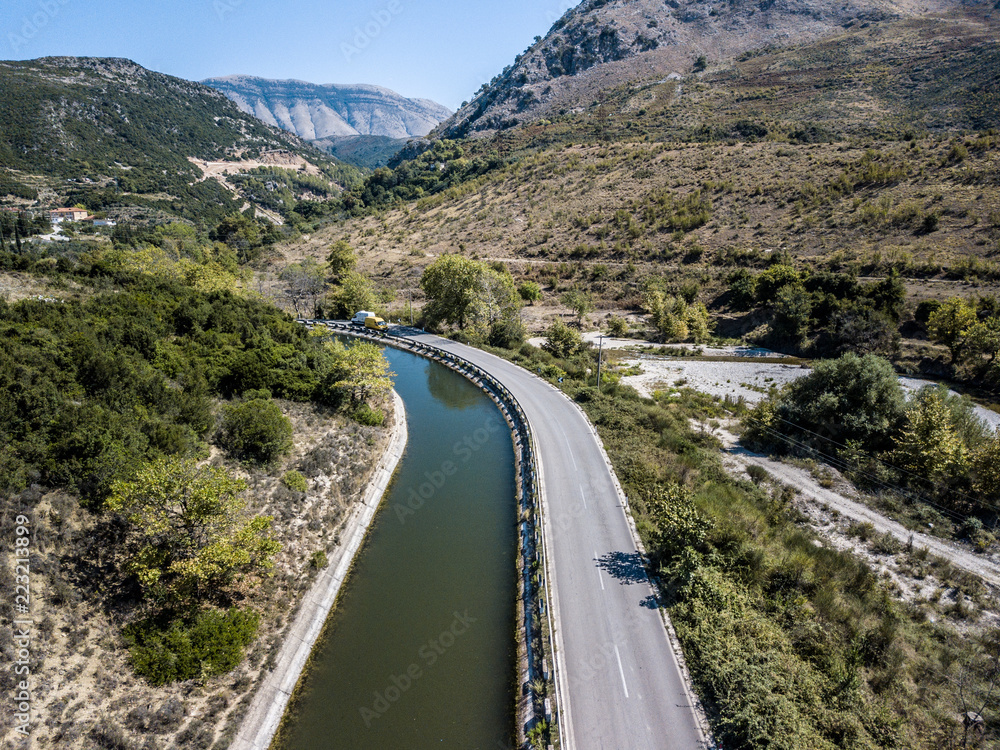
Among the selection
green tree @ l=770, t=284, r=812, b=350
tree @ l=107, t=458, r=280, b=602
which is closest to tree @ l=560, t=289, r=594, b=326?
green tree @ l=770, t=284, r=812, b=350

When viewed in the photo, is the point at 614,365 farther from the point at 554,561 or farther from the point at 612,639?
the point at 612,639

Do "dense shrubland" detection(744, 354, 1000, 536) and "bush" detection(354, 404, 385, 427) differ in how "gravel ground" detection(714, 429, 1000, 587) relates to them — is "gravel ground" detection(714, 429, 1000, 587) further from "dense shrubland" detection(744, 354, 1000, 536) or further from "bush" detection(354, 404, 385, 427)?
"bush" detection(354, 404, 385, 427)

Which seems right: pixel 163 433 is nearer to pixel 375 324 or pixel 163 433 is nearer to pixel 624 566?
pixel 624 566

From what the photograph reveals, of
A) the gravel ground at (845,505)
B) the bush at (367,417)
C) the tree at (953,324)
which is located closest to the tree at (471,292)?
the bush at (367,417)

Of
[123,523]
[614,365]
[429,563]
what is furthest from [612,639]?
[614,365]

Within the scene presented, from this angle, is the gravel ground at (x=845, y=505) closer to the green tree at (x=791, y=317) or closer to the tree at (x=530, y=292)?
the green tree at (x=791, y=317)

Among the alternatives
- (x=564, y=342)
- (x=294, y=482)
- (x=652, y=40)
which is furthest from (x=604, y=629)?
(x=652, y=40)
